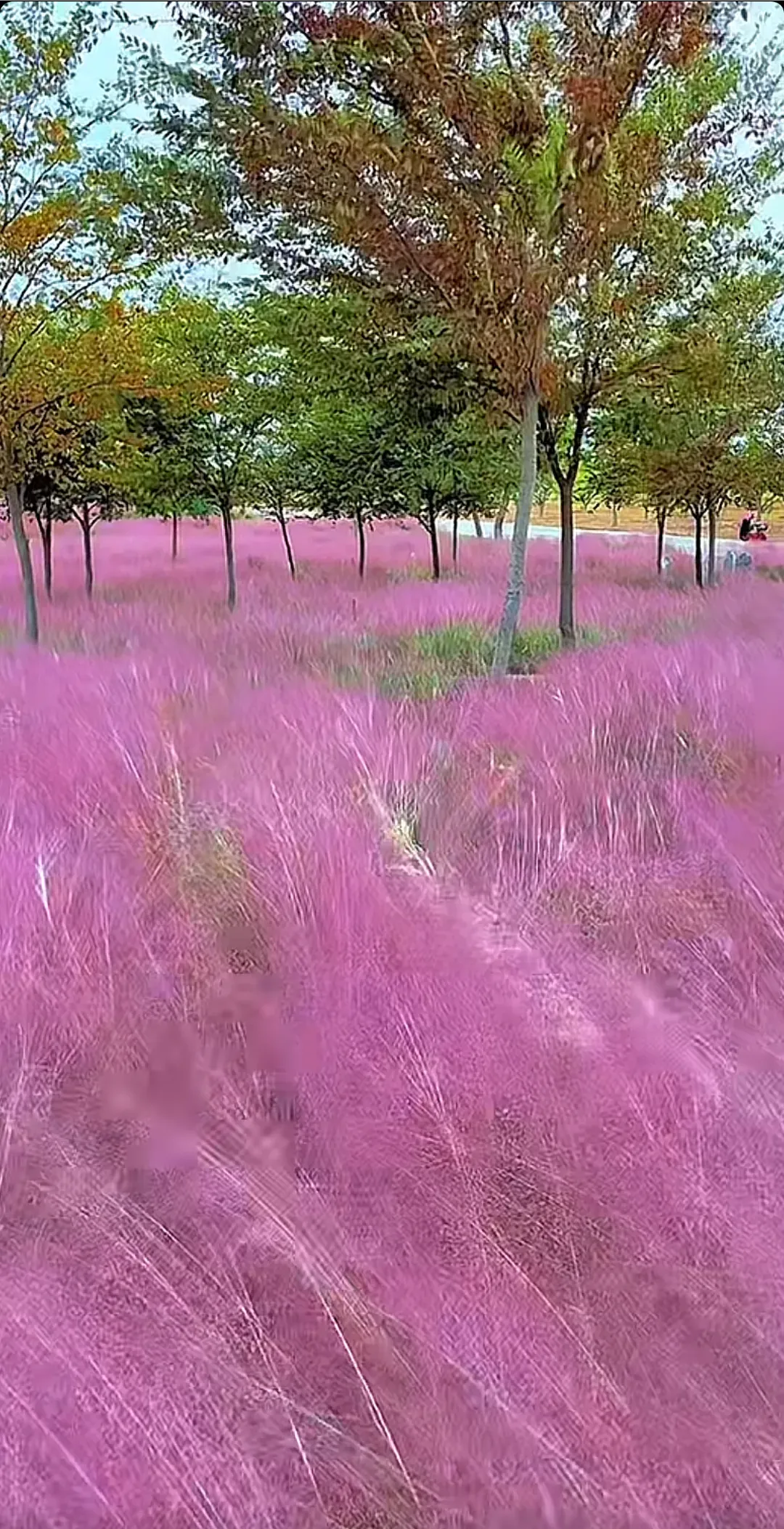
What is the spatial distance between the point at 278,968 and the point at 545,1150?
0.81m

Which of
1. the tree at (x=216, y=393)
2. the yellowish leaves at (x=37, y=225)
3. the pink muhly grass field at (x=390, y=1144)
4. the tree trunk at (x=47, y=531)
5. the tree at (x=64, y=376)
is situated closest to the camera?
the pink muhly grass field at (x=390, y=1144)

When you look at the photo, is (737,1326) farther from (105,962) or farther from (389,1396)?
(105,962)

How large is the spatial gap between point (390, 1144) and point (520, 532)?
603 centimetres

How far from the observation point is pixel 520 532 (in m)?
7.30

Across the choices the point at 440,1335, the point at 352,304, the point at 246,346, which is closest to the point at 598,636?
the point at 352,304

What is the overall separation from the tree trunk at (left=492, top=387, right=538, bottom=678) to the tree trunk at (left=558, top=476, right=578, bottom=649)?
2013 millimetres

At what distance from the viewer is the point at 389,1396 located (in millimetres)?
1418

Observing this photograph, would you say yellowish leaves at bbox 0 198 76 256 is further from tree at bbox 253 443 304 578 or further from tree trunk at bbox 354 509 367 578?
tree trunk at bbox 354 509 367 578

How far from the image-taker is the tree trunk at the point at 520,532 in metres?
7.16

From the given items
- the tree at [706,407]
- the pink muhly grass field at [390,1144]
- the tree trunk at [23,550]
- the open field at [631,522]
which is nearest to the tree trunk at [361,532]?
the tree at [706,407]

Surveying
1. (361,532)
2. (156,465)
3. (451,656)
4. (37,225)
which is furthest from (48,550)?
(451,656)

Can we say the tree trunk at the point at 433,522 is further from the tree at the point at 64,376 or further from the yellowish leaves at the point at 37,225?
the yellowish leaves at the point at 37,225

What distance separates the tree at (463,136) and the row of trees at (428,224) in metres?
0.02

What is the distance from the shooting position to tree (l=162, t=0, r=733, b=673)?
14.8 ft
